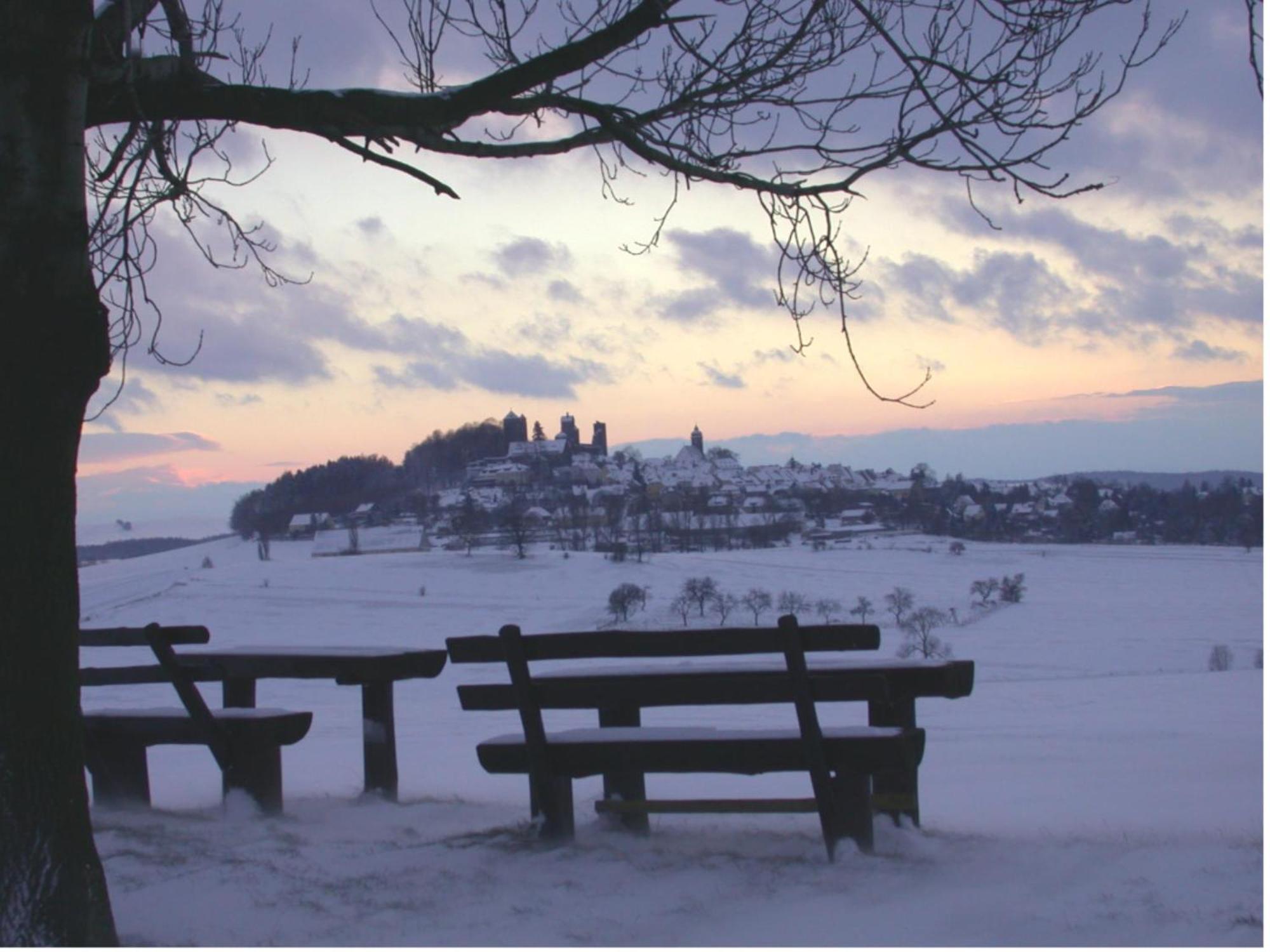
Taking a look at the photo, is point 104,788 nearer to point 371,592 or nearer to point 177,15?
point 177,15

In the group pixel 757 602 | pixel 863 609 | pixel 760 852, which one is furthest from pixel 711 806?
pixel 757 602

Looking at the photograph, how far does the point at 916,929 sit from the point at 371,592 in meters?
65.7

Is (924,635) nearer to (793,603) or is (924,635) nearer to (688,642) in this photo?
(793,603)

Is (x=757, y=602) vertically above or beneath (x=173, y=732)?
beneath

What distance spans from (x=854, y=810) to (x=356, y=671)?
242 cm

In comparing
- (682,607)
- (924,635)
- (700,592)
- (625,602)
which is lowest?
(924,635)

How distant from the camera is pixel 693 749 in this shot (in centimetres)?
444

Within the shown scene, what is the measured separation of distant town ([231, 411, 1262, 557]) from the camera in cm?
7219

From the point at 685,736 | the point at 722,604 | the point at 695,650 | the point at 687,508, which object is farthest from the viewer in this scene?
the point at 687,508

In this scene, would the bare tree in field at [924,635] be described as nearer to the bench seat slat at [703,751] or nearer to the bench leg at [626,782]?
the bench leg at [626,782]

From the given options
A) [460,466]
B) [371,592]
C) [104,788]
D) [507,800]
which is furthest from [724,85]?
[460,466]

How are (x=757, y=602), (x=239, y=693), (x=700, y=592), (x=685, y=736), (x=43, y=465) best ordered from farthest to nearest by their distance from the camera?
(x=757, y=602), (x=700, y=592), (x=239, y=693), (x=685, y=736), (x=43, y=465)

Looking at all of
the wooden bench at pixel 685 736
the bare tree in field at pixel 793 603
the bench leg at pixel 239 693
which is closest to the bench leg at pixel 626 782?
the wooden bench at pixel 685 736

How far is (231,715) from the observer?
5402mm
